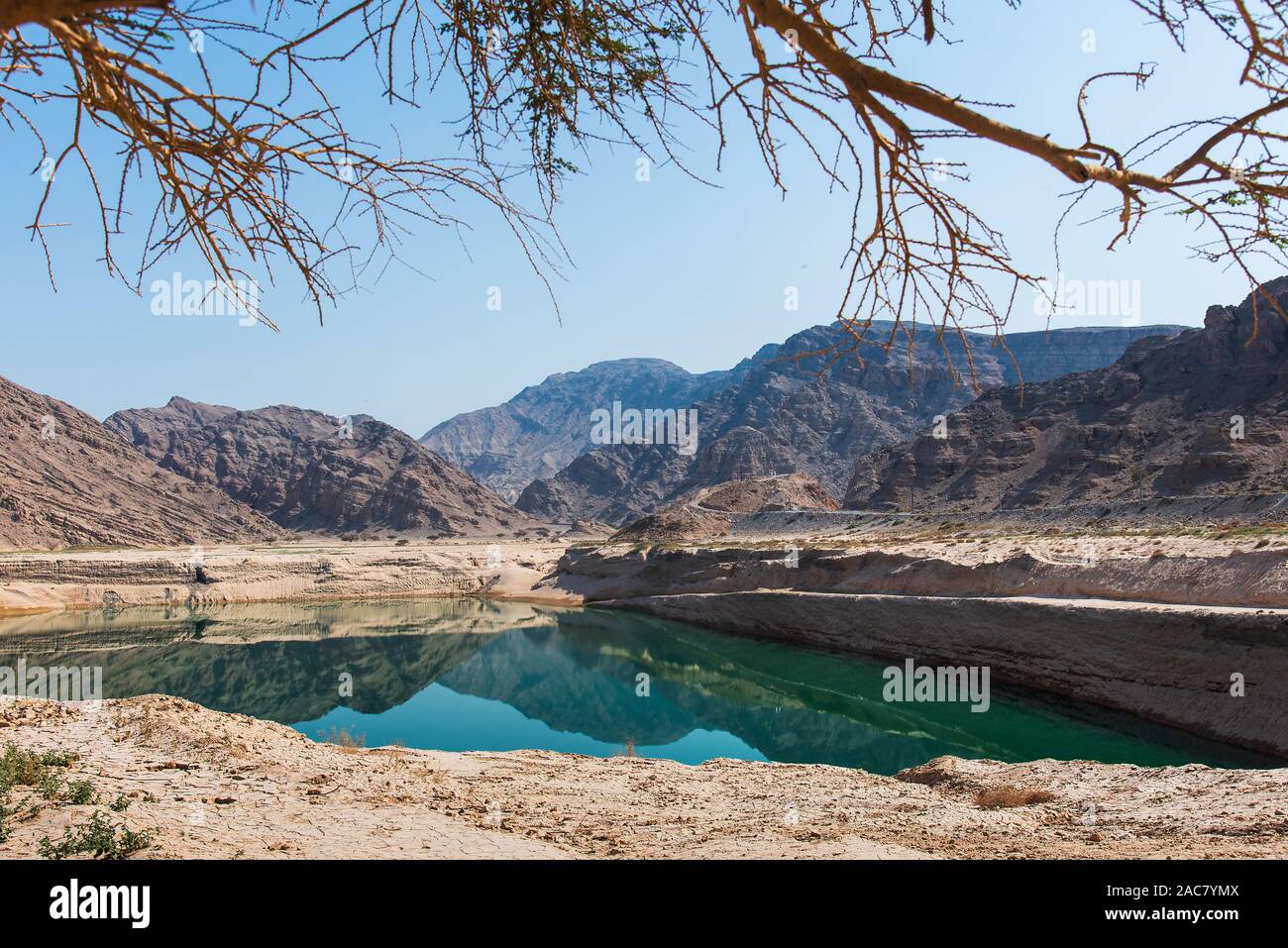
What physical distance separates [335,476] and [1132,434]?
268ft

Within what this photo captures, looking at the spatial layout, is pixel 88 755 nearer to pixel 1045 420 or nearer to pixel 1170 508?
pixel 1170 508

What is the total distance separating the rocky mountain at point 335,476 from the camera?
89.9 meters

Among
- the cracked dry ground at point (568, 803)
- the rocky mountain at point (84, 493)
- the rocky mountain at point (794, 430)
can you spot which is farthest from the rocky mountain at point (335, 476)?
the cracked dry ground at point (568, 803)

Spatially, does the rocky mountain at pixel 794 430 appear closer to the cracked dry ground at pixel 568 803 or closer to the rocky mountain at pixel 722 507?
the rocky mountain at pixel 722 507

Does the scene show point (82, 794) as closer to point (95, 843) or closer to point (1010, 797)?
point (95, 843)

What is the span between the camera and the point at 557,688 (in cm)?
2383

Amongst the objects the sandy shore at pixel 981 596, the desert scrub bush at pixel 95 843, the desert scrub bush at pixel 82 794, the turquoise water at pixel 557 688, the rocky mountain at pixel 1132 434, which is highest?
the rocky mountain at pixel 1132 434

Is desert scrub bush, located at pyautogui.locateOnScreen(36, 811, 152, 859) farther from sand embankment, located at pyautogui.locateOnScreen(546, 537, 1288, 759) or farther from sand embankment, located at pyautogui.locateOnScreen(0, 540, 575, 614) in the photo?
sand embankment, located at pyautogui.locateOnScreen(0, 540, 575, 614)

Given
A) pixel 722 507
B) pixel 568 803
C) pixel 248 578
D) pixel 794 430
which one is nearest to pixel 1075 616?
pixel 568 803

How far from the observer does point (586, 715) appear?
2069 centimetres

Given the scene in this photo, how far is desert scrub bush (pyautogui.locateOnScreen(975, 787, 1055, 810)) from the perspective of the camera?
23.3ft

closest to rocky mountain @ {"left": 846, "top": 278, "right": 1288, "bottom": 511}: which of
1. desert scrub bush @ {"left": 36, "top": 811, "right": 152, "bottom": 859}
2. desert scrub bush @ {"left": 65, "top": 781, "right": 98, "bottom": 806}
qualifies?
desert scrub bush @ {"left": 65, "top": 781, "right": 98, "bottom": 806}

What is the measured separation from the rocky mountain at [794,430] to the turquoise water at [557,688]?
66090 mm

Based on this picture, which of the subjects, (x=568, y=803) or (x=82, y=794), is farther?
(x=568, y=803)
